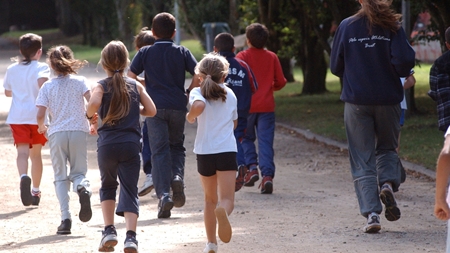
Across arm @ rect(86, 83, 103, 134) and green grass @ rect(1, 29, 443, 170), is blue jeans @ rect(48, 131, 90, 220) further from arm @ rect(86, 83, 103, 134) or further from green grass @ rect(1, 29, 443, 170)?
green grass @ rect(1, 29, 443, 170)

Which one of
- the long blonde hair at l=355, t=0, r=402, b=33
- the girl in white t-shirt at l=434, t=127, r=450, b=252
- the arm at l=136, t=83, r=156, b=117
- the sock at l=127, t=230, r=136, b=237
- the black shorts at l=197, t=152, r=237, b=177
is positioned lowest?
the sock at l=127, t=230, r=136, b=237

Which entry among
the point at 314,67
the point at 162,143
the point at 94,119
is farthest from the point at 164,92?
the point at 314,67

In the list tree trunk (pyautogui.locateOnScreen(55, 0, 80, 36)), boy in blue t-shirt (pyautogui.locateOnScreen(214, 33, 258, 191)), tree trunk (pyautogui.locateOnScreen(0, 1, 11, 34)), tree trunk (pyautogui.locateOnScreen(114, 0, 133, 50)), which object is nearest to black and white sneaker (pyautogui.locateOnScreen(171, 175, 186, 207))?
boy in blue t-shirt (pyautogui.locateOnScreen(214, 33, 258, 191))

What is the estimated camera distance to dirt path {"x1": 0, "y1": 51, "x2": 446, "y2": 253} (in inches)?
248

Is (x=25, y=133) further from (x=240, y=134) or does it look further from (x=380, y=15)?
(x=380, y=15)

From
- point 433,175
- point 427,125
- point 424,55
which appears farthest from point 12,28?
point 433,175

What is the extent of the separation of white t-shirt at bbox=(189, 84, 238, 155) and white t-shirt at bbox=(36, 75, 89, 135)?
1382 mm

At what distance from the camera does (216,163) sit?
5930 millimetres

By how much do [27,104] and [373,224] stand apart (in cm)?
367

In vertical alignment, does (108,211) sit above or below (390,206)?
above

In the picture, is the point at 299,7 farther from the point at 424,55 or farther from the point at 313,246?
the point at 424,55

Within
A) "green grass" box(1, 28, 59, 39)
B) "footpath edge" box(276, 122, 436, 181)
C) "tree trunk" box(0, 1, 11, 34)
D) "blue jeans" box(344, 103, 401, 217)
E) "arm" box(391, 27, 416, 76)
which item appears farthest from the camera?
"tree trunk" box(0, 1, 11, 34)

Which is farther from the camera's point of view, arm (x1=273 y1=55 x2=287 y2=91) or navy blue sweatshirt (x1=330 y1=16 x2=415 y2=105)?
arm (x1=273 y1=55 x2=287 y2=91)

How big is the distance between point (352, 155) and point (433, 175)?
3286 mm
